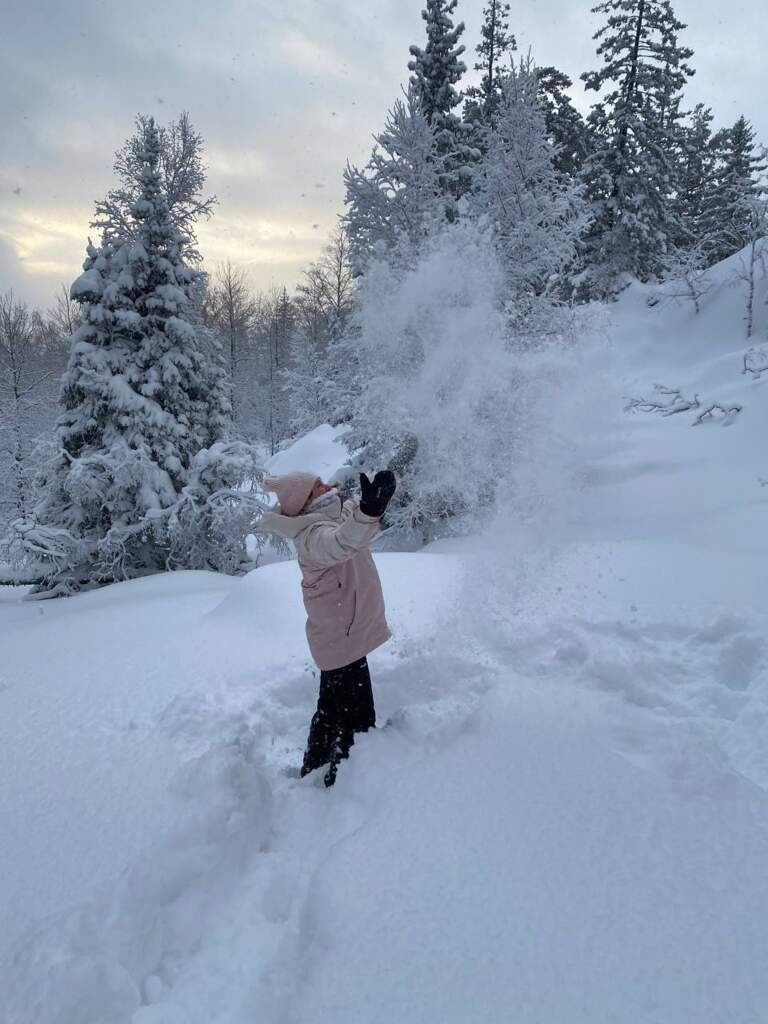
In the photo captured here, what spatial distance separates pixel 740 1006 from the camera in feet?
5.03

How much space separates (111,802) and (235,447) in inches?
363

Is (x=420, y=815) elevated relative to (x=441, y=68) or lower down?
lower down

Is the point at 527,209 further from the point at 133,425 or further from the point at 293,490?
the point at 293,490

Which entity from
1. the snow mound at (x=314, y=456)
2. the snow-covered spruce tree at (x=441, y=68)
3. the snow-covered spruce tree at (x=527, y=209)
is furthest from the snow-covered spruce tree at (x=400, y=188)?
the snow mound at (x=314, y=456)

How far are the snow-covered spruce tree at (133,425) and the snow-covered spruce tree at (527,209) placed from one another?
280 inches

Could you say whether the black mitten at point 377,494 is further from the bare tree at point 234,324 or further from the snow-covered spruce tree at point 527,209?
the bare tree at point 234,324

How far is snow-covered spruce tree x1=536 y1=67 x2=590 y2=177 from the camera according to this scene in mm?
25062

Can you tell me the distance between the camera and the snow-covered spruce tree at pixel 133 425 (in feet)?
35.4

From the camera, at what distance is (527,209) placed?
512 inches

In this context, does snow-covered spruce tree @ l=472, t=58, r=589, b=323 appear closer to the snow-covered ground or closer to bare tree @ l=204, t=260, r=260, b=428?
the snow-covered ground

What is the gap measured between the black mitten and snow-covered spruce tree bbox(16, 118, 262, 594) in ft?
28.4

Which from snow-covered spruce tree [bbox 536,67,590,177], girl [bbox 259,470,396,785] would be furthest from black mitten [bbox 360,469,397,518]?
snow-covered spruce tree [bbox 536,67,590,177]

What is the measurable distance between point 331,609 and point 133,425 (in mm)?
9669

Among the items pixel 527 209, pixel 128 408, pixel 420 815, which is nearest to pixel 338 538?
pixel 420 815
